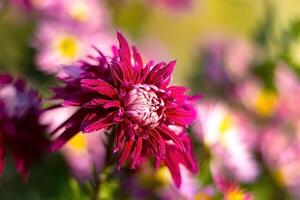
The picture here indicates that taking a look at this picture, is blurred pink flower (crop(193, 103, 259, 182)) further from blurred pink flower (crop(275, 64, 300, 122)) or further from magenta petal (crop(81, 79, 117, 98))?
magenta petal (crop(81, 79, 117, 98))

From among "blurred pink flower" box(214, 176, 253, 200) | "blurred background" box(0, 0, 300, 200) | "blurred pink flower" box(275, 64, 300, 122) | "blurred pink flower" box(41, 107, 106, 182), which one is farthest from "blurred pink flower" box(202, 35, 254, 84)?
"blurred pink flower" box(214, 176, 253, 200)

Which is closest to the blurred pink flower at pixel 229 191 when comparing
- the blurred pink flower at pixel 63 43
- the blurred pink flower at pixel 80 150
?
the blurred pink flower at pixel 80 150

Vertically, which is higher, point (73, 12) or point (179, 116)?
point (179, 116)

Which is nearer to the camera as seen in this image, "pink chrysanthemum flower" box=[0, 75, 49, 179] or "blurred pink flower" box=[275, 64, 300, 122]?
"pink chrysanthemum flower" box=[0, 75, 49, 179]

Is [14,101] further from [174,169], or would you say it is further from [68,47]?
[68,47]

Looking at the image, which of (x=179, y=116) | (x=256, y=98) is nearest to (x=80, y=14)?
(x=256, y=98)

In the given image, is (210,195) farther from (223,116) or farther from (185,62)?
(185,62)

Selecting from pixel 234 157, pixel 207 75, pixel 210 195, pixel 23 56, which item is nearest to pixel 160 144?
pixel 210 195
